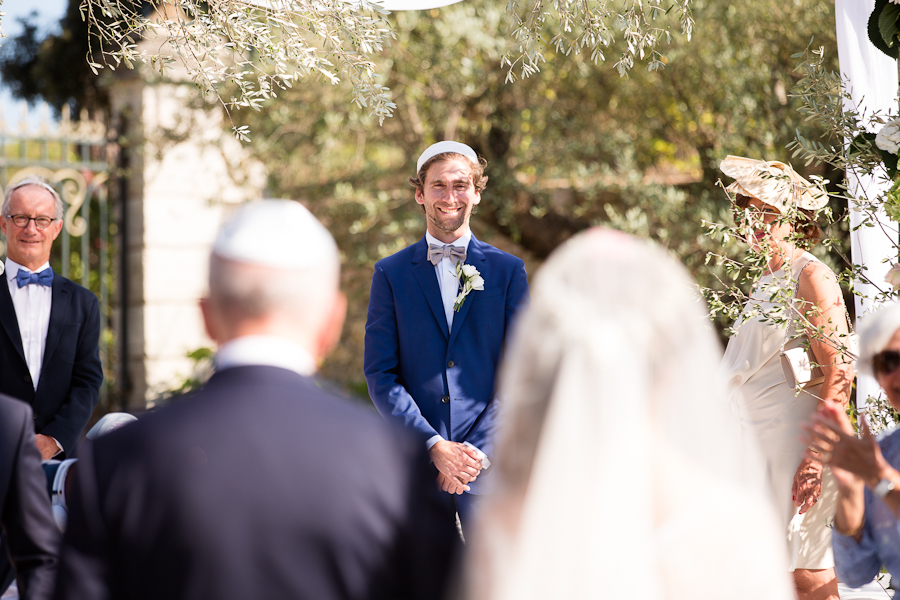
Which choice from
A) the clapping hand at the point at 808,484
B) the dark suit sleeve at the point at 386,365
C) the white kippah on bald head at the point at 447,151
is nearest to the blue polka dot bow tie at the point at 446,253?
the dark suit sleeve at the point at 386,365

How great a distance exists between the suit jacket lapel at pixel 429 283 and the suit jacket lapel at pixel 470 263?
1.0 inches

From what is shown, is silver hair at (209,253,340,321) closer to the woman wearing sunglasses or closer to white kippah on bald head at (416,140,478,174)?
the woman wearing sunglasses

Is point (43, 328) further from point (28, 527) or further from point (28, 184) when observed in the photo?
point (28, 527)

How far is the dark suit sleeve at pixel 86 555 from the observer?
1.36 metres

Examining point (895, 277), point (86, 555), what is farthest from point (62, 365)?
point (895, 277)

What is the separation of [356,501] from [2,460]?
4.03ft

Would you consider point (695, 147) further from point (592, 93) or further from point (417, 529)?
point (417, 529)

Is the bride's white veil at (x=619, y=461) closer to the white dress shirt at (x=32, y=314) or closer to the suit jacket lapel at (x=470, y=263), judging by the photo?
the suit jacket lapel at (x=470, y=263)

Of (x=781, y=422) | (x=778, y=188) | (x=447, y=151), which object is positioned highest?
(x=447, y=151)

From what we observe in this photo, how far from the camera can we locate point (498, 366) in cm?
323

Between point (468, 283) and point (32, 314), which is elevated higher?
point (468, 283)

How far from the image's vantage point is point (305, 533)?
4.32ft

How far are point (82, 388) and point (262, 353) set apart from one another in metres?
2.75

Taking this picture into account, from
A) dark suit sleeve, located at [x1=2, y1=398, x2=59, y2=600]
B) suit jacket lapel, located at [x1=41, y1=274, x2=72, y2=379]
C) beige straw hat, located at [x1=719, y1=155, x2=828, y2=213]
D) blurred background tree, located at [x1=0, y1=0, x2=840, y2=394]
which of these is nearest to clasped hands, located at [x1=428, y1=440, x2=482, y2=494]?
dark suit sleeve, located at [x1=2, y1=398, x2=59, y2=600]
